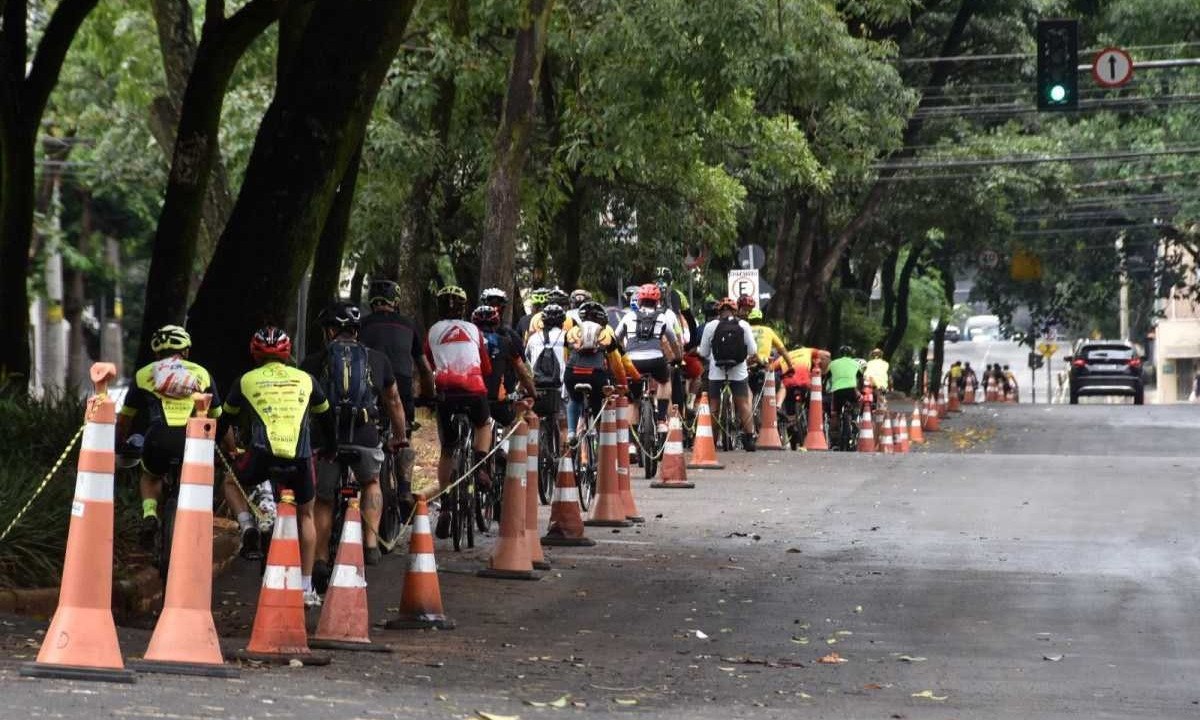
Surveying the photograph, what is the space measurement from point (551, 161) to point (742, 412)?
601 centimetres

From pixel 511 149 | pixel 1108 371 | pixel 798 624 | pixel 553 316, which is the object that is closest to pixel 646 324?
pixel 511 149

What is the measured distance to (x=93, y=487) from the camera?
922 cm

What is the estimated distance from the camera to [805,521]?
18.8 meters

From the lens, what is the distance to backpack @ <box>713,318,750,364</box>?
2611 centimetres

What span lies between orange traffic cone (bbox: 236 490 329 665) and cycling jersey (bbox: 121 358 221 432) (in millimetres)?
2909

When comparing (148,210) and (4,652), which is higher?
(148,210)

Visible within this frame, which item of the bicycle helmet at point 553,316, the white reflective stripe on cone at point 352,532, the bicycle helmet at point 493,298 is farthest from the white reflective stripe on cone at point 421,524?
the bicycle helmet at point 553,316

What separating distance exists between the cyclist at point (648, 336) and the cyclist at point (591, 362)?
2.83m

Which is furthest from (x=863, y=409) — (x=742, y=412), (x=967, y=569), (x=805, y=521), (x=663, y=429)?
(x=967, y=569)

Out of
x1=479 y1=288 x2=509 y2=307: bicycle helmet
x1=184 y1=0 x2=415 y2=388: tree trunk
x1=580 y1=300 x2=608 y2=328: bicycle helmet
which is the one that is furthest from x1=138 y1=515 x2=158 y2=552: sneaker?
x1=580 y1=300 x2=608 y2=328: bicycle helmet

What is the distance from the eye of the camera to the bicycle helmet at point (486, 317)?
17484mm

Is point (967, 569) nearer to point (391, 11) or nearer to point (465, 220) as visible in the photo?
point (391, 11)

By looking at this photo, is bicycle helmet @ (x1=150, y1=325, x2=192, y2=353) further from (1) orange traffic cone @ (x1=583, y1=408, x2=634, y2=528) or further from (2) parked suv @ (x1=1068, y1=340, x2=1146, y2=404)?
(2) parked suv @ (x1=1068, y1=340, x2=1146, y2=404)

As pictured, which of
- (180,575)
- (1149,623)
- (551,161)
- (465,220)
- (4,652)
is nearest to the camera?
(180,575)
